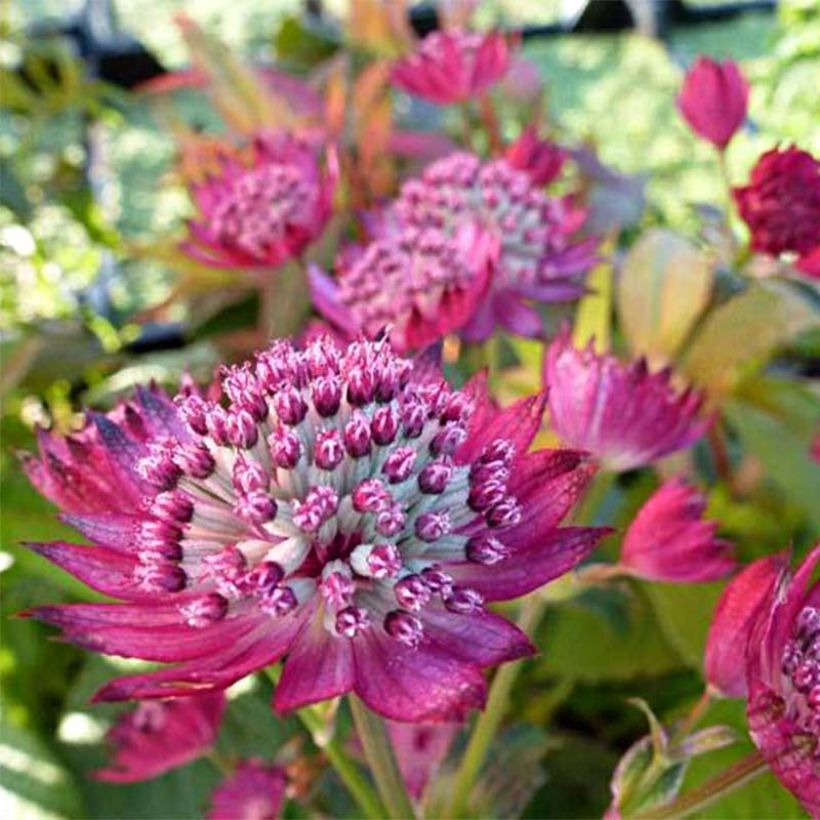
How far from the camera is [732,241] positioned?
593 millimetres

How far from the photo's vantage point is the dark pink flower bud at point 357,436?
1.06 ft

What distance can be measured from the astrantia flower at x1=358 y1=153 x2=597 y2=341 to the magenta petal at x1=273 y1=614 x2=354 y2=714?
0.80 ft

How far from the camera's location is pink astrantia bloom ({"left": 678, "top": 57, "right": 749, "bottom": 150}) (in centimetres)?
54

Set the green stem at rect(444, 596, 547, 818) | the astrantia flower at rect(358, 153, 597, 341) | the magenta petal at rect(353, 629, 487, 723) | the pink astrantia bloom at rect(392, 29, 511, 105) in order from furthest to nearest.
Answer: the pink astrantia bloom at rect(392, 29, 511, 105) < the astrantia flower at rect(358, 153, 597, 341) < the green stem at rect(444, 596, 547, 818) < the magenta petal at rect(353, 629, 487, 723)

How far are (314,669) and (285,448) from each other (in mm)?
56

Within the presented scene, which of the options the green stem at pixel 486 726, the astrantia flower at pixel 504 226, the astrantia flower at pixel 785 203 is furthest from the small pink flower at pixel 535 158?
the green stem at pixel 486 726

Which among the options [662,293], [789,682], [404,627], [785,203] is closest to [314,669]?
[404,627]

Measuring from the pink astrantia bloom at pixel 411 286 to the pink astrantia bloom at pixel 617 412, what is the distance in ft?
0.19

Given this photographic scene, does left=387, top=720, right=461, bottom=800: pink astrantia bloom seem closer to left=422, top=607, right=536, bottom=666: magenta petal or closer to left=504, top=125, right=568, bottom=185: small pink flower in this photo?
left=422, top=607, right=536, bottom=666: magenta petal

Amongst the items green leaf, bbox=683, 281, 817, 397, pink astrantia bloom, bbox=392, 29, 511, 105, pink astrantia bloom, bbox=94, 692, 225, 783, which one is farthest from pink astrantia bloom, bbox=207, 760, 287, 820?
pink astrantia bloom, bbox=392, 29, 511, 105

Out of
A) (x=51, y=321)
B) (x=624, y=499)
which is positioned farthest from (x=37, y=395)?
(x=624, y=499)

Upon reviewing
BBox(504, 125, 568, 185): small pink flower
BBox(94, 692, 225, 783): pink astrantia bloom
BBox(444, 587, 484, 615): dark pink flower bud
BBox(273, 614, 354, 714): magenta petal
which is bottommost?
BBox(94, 692, 225, 783): pink astrantia bloom

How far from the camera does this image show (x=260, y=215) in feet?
1.91

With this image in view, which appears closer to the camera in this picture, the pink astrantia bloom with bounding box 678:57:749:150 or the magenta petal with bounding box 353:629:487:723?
the magenta petal with bounding box 353:629:487:723
